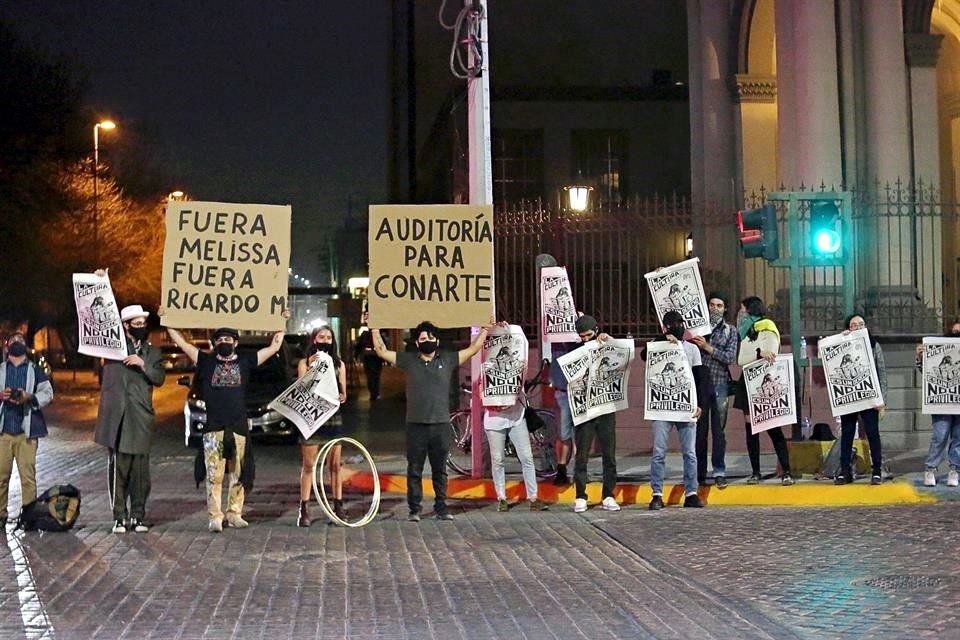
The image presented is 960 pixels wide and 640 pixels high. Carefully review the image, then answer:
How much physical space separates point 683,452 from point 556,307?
7.66 ft

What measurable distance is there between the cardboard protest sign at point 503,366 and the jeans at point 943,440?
4.65 meters

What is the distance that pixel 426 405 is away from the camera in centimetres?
1183

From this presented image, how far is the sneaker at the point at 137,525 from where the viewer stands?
1147 centimetres

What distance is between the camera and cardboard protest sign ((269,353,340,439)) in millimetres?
11758

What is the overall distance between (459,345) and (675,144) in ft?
75.4

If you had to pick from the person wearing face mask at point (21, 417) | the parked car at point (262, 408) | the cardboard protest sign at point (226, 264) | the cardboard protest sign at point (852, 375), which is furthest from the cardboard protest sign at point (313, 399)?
the parked car at point (262, 408)

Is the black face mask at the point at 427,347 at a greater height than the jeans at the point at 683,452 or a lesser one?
greater

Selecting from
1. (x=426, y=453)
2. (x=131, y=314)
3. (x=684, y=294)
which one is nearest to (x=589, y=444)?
(x=426, y=453)

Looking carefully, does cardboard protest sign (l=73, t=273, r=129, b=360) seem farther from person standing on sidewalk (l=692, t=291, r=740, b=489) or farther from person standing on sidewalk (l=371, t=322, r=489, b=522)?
person standing on sidewalk (l=692, t=291, r=740, b=489)

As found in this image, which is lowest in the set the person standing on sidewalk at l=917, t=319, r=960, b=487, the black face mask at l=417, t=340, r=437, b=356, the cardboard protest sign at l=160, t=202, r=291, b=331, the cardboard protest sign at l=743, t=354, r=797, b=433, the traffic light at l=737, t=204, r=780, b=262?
the person standing on sidewalk at l=917, t=319, r=960, b=487

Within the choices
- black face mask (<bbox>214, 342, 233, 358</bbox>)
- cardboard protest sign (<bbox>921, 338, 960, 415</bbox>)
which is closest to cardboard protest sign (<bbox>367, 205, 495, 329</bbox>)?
black face mask (<bbox>214, 342, 233, 358</bbox>)

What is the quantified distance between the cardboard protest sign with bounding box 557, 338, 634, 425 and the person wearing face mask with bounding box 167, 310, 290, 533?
3088 millimetres

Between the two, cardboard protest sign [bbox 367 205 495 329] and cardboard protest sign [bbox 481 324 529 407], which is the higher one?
cardboard protest sign [bbox 367 205 495 329]

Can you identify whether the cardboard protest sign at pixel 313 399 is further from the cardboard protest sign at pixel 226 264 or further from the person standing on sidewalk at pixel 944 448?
the person standing on sidewalk at pixel 944 448
